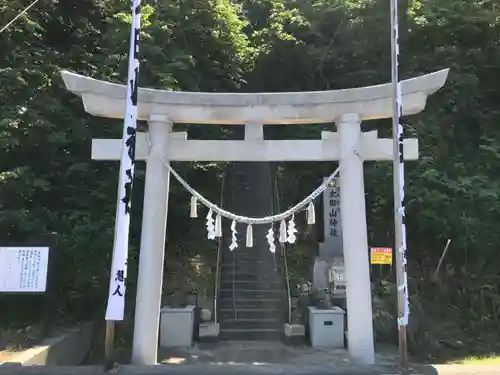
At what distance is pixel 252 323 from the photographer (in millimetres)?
12062

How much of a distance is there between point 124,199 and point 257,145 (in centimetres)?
254

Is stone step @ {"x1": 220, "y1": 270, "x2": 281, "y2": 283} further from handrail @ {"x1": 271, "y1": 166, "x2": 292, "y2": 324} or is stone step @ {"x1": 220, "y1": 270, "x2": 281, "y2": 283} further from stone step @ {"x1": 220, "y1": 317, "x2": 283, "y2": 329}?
stone step @ {"x1": 220, "y1": 317, "x2": 283, "y2": 329}

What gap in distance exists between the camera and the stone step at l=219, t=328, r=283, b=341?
11570 mm

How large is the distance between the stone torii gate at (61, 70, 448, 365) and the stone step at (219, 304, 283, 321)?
4.37m

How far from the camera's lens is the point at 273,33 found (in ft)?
61.8

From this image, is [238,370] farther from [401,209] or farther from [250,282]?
[250,282]

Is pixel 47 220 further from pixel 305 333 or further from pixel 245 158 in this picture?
pixel 305 333

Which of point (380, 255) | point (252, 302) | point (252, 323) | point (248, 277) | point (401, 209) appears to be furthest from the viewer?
point (248, 277)

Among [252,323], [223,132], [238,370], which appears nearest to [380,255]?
[238,370]

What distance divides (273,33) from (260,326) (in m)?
11.4

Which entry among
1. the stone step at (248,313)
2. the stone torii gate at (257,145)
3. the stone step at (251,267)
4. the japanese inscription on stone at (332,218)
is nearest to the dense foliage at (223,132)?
the stone step at (251,267)

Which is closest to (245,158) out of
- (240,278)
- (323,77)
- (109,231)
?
(109,231)

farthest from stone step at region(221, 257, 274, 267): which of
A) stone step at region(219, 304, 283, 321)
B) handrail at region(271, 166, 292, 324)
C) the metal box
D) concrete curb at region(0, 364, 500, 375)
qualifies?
concrete curb at region(0, 364, 500, 375)

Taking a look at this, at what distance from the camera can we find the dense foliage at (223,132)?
1116 centimetres
